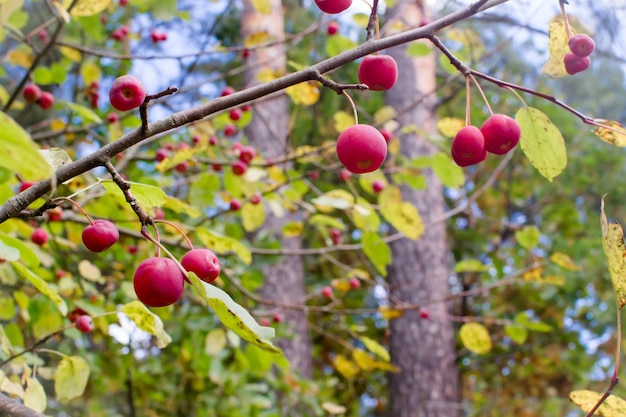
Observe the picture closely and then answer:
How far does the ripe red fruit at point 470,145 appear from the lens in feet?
3.06

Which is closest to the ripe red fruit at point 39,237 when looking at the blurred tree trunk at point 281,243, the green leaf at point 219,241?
the green leaf at point 219,241

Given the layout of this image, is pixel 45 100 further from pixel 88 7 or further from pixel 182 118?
pixel 182 118

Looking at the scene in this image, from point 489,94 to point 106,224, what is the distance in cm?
605

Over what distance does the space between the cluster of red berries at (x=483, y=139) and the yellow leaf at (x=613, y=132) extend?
0.47 feet

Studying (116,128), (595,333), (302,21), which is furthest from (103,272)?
(595,333)

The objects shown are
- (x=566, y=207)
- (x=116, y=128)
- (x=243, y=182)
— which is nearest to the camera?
(x=243, y=182)

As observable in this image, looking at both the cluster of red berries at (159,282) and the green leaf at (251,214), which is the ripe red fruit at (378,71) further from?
the green leaf at (251,214)

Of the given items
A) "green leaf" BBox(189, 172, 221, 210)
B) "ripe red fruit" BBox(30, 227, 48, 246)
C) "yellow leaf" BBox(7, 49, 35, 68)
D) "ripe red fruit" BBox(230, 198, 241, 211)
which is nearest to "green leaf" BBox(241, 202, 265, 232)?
"ripe red fruit" BBox(230, 198, 241, 211)

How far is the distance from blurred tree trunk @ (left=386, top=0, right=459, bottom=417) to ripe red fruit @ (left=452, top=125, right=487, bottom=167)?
340cm

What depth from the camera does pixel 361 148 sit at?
819 millimetres

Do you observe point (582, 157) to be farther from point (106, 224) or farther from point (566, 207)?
point (106, 224)

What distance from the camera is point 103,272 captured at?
3.69m

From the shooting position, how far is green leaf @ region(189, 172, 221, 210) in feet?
7.77

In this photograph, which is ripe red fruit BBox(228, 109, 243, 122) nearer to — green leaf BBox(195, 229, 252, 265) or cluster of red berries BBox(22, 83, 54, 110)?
cluster of red berries BBox(22, 83, 54, 110)
